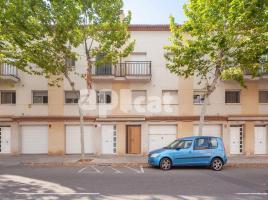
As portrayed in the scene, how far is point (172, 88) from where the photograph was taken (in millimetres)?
20000

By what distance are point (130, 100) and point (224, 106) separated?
271 inches

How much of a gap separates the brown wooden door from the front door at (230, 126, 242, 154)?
22.4 ft

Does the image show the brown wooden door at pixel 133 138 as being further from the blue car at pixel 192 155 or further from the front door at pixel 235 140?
the front door at pixel 235 140

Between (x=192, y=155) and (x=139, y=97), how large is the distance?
755 cm

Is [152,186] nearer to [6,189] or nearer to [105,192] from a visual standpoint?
[105,192]

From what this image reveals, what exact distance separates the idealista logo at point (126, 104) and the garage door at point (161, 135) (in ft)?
3.98

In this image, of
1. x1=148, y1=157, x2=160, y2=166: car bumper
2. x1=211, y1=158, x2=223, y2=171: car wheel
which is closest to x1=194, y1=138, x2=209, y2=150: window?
x1=211, y1=158, x2=223, y2=171: car wheel

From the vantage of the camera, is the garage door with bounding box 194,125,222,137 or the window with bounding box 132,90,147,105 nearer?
the window with bounding box 132,90,147,105

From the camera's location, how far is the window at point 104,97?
65.7ft

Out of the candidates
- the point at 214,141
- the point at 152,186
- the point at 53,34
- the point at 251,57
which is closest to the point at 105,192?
the point at 152,186

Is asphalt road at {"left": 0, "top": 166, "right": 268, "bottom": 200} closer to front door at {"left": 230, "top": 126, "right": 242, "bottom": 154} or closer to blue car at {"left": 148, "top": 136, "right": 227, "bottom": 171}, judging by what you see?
blue car at {"left": 148, "top": 136, "right": 227, "bottom": 171}

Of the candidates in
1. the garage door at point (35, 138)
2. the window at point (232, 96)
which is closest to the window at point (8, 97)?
the garage door at point (35, 138)

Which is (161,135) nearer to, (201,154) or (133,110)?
(133,110)

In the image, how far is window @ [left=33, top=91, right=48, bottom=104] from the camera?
20125mm
